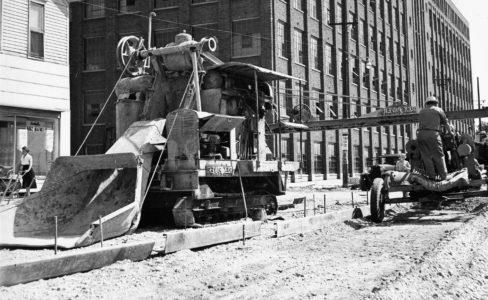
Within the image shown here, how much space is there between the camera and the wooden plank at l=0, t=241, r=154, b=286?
18.0 ft

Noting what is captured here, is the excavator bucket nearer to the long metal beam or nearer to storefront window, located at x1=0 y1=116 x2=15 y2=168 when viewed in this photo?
storefront window, located at x1=0 y1=116 x2=15 y2=168

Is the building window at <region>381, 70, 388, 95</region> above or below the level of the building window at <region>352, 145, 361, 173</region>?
above

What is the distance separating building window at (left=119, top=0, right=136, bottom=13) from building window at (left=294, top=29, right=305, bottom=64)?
10.9m

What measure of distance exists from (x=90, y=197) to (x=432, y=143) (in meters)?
6.52

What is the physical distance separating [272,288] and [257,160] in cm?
617

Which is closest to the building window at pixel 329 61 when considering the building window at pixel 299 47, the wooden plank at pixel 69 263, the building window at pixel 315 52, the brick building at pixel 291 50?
the brick building at pixel 291 50

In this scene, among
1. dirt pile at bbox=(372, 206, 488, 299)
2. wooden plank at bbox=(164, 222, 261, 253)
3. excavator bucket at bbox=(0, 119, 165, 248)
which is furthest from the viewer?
excavator bucket at bbox=(0, 119, 165, 248)

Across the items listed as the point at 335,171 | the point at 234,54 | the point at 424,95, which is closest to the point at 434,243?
the point at 234,54

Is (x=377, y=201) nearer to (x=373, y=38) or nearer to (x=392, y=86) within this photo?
(x=373, y=38)

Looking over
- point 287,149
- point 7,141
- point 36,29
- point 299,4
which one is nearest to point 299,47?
point 299,4

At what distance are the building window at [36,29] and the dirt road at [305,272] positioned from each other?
42.8 feet

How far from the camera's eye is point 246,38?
105 ft

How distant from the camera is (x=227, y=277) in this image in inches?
239

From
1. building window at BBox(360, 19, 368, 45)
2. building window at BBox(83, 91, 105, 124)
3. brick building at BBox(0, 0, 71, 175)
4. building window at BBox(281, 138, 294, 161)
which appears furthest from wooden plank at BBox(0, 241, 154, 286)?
building window at BBox(360, 19, 368, 45)
